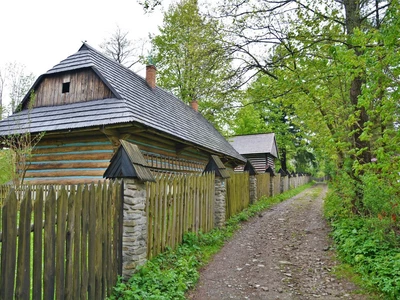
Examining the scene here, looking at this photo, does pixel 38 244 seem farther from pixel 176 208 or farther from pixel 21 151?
pixel 21 151

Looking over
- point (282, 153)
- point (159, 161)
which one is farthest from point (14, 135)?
point (282, 153)

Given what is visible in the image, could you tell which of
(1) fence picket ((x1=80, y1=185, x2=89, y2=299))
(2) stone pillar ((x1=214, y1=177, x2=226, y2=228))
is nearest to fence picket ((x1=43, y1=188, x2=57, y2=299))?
(1) fence picket ((x1=80, y1=185, x2=89, y2=299))

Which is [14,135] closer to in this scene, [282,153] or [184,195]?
[184,195]

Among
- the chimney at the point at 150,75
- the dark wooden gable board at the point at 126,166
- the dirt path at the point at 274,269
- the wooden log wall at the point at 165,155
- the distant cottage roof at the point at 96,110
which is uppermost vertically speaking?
the chimney at the point at 150,75

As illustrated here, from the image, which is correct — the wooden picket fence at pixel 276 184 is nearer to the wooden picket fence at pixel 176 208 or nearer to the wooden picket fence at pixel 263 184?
the wooden picket fence at pixel 263 184

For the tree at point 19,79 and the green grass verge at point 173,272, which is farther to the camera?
the tree at point 19,79

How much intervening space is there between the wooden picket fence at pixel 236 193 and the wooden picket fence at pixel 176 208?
2.24m

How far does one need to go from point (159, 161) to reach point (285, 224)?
5.19m

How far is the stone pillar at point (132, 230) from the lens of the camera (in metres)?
4.38

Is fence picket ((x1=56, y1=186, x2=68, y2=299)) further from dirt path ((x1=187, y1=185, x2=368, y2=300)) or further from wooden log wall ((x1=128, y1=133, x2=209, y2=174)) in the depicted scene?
wooden log wall ((x1=128, y1=133, x2=209, y2=174))

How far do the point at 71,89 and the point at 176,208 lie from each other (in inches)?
238

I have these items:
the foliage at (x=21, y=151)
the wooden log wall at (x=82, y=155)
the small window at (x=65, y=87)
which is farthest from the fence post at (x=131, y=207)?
the small window at (x=65, y=87)

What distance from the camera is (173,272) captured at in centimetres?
467

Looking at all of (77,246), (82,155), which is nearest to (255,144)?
(82,155)
